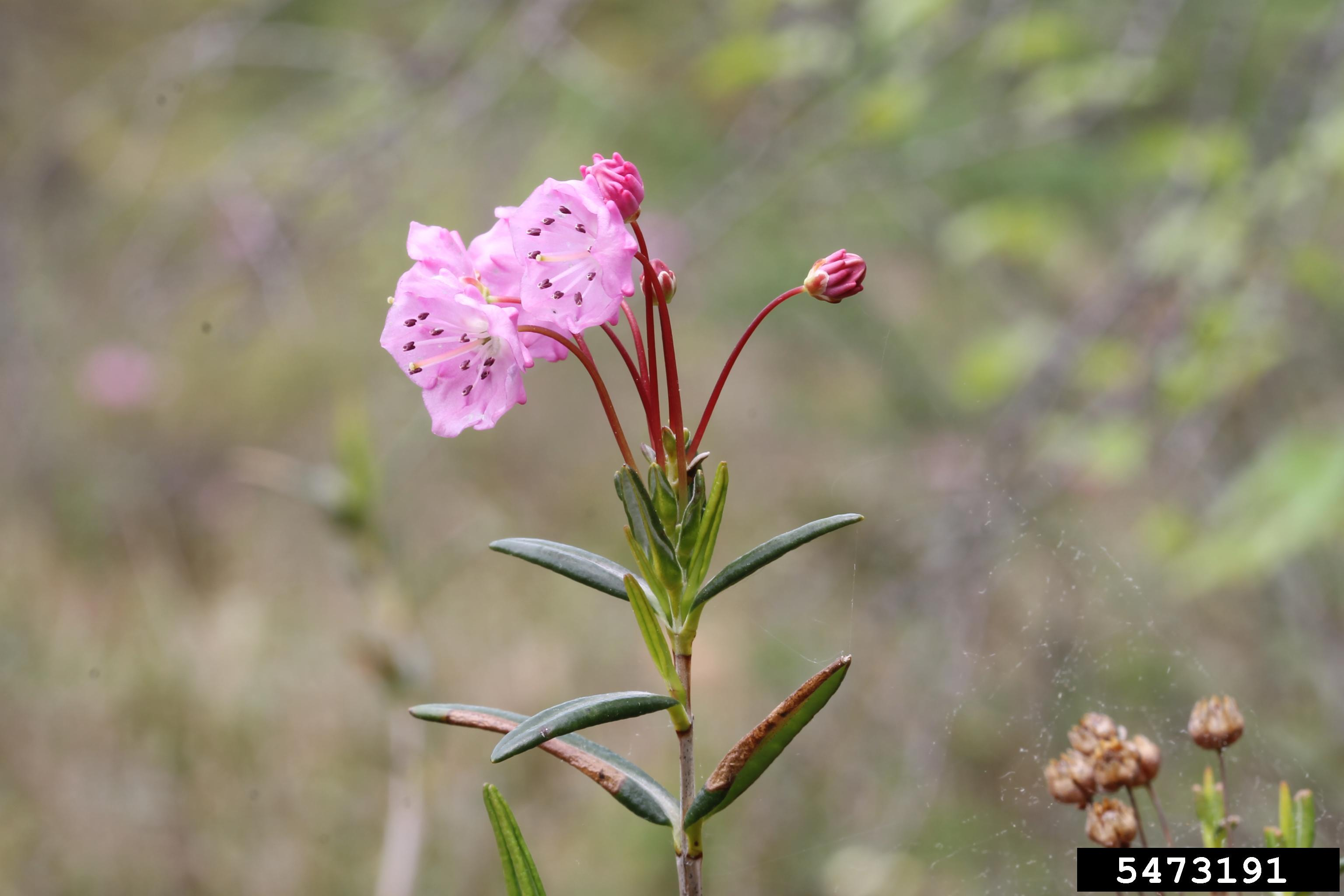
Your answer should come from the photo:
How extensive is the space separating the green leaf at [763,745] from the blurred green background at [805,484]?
0.69 meters

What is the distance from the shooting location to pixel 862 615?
14.5 feet

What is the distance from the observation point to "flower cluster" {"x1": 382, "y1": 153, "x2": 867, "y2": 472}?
72cm

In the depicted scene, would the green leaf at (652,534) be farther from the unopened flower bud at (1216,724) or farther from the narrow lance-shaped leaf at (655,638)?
the unopened flower bud at (1216,724)

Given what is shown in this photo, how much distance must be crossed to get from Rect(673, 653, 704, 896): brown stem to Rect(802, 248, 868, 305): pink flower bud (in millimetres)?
329

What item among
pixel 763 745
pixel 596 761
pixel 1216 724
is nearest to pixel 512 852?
pixel 596 761

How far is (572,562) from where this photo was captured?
83 centimetres

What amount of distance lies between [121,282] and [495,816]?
339cm

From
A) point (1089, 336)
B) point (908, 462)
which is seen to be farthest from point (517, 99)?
point (1089, 336)

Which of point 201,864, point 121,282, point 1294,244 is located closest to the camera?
point 1294,244

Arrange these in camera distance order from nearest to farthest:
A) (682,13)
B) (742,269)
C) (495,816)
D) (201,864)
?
(495,816) → (201,864) → (742,269) → (682,13)

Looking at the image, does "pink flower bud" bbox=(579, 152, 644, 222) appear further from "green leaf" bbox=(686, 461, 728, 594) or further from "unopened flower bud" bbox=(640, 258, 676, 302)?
"green leaf" bbox=(686, 461, 728, 594)

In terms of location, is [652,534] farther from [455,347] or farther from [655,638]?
[455,347]

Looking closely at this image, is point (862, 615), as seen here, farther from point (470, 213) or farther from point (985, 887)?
point (470, 213)

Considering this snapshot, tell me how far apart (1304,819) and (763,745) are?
1.43ft
